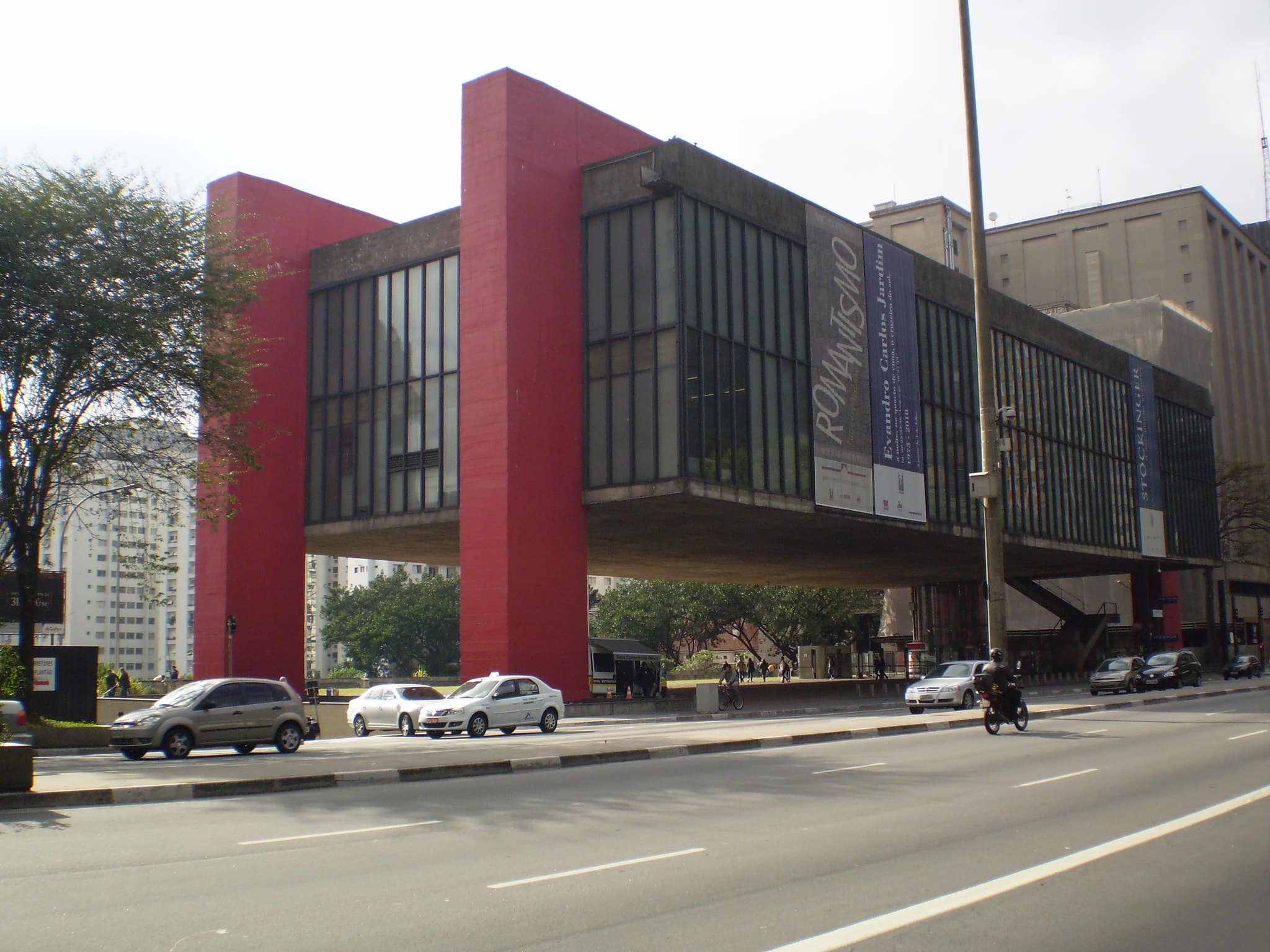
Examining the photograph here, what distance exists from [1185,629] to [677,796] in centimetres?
7651

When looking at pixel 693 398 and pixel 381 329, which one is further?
pixel 381 329

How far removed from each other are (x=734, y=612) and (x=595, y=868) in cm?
8190

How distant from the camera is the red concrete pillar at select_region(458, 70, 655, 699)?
34.8 meters

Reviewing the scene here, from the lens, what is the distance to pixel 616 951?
634cm

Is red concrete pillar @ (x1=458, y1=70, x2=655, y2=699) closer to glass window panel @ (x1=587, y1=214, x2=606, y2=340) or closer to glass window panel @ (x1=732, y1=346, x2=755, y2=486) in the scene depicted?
glass window panel @ (x1=587, y1=214, x2=606, y2=340)

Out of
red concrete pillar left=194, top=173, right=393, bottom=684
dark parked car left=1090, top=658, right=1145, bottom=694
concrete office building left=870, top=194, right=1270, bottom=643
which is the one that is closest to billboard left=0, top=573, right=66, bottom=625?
red concrete pillar left=194, top=173, right=393, bottom=684

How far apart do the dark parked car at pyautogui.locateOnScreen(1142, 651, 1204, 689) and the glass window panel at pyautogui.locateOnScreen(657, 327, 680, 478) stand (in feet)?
63.9

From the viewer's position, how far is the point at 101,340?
82.3 ft

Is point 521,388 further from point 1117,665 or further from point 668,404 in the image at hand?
point 1117,665

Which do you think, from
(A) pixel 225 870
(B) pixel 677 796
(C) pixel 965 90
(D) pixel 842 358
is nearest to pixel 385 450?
(D) pixel 842 358

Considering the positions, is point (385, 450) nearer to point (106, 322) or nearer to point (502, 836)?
point (106, 322)

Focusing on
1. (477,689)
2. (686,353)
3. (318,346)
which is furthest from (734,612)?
(477,689)

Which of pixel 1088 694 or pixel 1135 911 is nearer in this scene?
pixel 1135 911

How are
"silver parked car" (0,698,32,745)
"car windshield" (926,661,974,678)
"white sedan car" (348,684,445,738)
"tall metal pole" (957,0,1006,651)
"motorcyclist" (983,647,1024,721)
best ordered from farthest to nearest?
"car windshield" (926,661,974,678)
"white sedan car" (348,684,445,738)
"tall metal pole" (957,0,1006,651)
"motorcyclist" (983,647,1024,721)
"silver parked car" (0,698,32,745)
